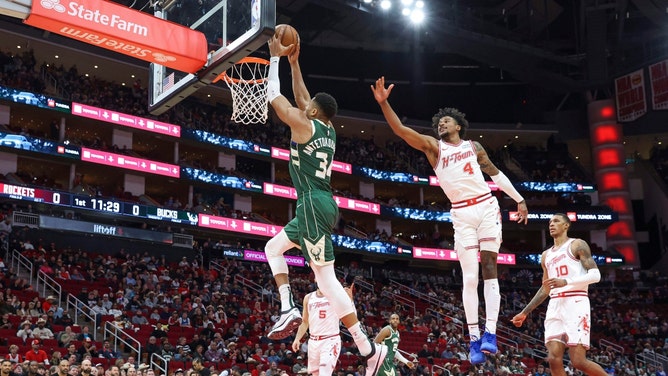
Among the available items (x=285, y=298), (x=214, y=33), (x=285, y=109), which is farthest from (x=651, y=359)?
(x=285, y=109)

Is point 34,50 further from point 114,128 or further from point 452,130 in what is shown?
point 452,130

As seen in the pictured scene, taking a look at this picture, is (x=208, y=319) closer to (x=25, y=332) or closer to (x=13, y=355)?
(x=25, y=332)

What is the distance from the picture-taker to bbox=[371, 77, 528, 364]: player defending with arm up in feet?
30.1

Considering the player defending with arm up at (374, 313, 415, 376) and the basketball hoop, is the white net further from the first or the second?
the player defending with arm up at (374, 313, 415, 376)

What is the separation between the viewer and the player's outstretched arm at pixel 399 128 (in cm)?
888

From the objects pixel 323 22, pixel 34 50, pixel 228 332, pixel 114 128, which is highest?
pixel 323 22

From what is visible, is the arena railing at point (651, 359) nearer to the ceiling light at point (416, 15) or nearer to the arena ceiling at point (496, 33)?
the arena ceiling at point (496, 33)

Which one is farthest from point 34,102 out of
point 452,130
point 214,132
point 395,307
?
point 452,130

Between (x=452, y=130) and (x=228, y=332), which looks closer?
(x=452, y=130)

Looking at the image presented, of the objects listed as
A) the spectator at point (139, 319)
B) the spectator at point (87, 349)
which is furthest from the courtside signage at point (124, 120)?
the spectator at point (87, 349)

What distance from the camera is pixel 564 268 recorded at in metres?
10.8

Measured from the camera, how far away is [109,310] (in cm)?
2409

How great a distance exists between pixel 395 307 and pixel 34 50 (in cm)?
2196

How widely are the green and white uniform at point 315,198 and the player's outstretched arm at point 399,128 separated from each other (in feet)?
2.31
